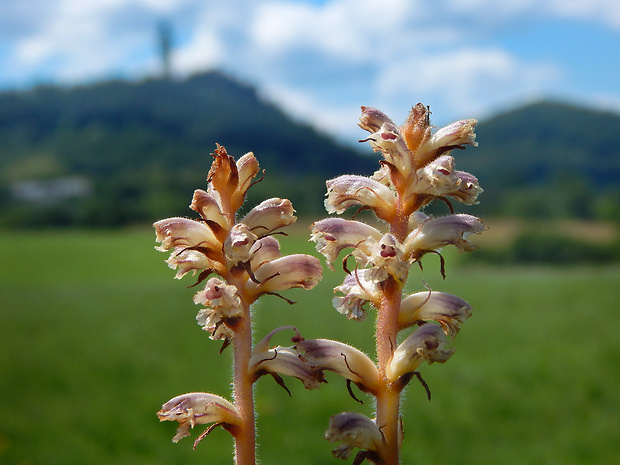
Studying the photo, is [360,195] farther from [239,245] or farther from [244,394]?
[244,394]

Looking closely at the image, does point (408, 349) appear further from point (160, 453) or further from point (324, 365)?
point (160, 453)

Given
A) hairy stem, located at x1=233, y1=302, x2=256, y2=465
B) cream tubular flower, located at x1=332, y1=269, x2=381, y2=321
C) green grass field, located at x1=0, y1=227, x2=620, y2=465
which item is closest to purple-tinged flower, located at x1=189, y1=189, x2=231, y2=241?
hairy stem, located at x1=233, y1=302, x2=256, y2=465

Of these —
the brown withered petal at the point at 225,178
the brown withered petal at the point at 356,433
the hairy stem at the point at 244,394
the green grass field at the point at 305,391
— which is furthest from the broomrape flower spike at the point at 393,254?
the green grass field at the point at 305,391

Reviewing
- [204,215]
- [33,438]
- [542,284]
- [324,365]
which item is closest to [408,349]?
[324,365]

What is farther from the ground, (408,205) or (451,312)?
(408,205)

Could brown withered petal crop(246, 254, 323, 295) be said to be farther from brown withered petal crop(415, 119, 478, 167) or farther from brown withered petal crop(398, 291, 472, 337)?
brown withered petal crop(415, 119, 478, 167)
